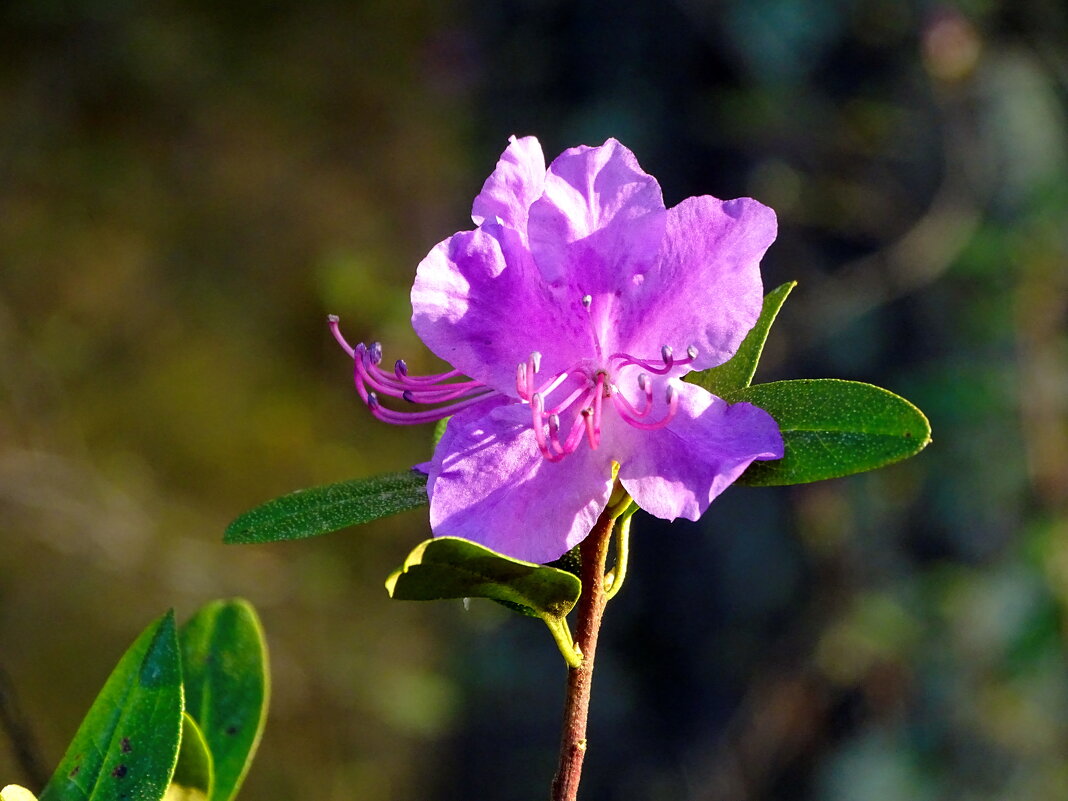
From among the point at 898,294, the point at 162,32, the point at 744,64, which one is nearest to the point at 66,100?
the point at 162,32

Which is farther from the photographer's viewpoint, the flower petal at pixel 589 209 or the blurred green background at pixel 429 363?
the blurred green background at pixel 429 363

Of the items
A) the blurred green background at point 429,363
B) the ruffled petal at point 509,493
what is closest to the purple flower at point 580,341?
the ruffled petal at point 509,493

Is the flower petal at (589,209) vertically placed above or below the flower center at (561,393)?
above

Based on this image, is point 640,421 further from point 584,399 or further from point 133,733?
point 133,733

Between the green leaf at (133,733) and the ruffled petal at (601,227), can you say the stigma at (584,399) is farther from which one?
the green leaf at (133,733)

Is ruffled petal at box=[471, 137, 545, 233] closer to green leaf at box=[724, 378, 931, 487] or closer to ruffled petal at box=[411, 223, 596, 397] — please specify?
ruffled petal at box=[411, 223, 596, 397]

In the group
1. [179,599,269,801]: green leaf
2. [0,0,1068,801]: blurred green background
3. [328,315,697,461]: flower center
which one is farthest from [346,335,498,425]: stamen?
[0,0,1068,801]: blurred green background
